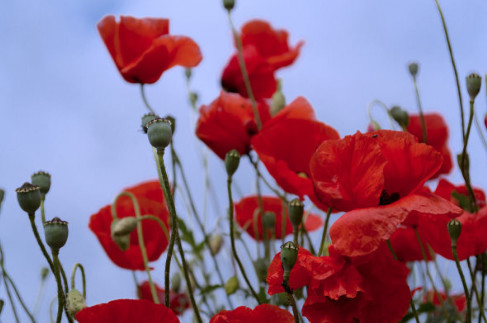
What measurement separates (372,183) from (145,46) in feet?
2.32

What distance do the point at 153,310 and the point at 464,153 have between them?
52 cm

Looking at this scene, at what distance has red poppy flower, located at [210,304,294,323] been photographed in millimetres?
688

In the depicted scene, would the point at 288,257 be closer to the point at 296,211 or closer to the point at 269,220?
the point at 296,211

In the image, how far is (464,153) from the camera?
37.0 inches

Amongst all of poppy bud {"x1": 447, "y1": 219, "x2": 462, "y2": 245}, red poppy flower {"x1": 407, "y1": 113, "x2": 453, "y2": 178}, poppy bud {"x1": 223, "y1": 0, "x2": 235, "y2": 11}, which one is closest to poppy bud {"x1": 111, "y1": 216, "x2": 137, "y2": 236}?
poppy bud {"x1": 447, "y1": 219, "x2": 462, "y2": 245}

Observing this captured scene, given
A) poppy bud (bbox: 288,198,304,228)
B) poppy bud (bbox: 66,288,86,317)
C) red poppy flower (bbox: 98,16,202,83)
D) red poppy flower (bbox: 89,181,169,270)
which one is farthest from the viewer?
red poppy flower (bbox: 98,16,202,83)

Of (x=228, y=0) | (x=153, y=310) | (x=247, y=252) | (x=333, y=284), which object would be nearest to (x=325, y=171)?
(x=333, y=284)

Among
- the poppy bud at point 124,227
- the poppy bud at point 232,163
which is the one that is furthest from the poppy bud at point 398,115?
the poppy bud at point 124,227

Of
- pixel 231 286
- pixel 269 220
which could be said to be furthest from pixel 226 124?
pixel 231 286

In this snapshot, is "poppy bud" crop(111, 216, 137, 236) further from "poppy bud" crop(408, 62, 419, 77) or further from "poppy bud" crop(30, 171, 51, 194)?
"poppy bud" crop(408, 62, 419, 77)

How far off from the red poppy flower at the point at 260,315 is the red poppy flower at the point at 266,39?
1.11 meters

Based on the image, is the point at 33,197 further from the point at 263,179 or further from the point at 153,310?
the point at 263,179

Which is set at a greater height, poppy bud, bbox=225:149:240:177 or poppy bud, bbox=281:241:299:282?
poppy bud, bbox=225:149:240:177

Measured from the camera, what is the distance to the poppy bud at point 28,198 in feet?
2.68
